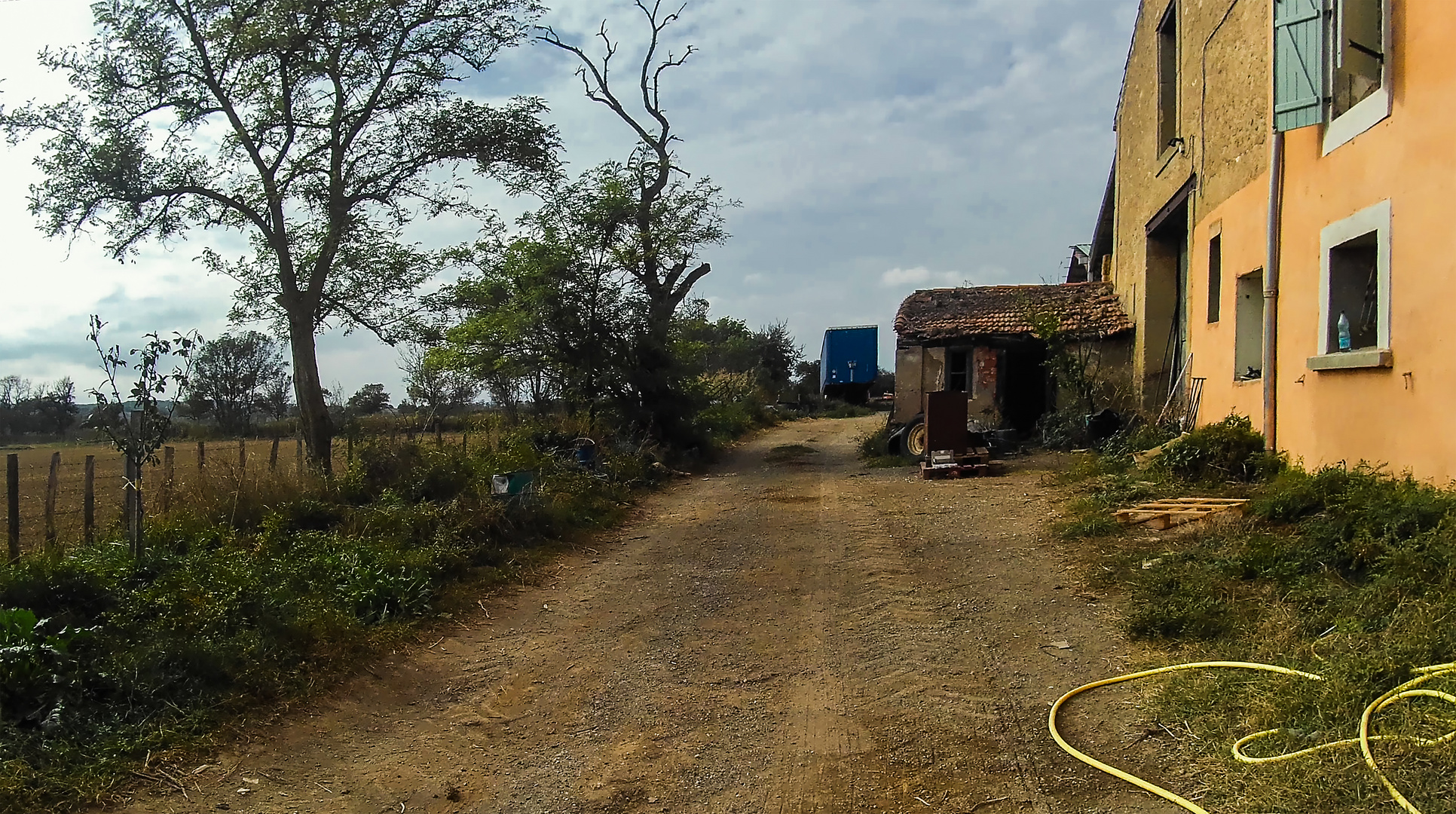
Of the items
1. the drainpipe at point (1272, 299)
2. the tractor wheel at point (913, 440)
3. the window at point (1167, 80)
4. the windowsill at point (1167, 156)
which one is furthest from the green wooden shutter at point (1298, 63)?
the tractor wheel at point (913, 440)

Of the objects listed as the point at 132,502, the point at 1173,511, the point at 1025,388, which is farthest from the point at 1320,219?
the point at 1025,388

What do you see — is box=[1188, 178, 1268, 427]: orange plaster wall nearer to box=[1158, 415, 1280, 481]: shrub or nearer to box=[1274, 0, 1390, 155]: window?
box=[1158, 415, 1280, 481]: shrub

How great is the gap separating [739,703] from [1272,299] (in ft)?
25.1

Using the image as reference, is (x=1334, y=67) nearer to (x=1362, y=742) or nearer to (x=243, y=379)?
(x=1362, y=742)

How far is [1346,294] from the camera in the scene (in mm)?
8328

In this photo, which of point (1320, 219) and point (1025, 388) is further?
point (1025, 388)

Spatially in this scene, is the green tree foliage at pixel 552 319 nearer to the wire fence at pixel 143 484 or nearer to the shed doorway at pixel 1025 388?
the wire fence at pixel 143 484

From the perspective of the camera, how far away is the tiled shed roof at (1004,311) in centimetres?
1764

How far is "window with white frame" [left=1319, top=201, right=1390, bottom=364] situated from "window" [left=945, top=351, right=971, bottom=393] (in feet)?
32.5

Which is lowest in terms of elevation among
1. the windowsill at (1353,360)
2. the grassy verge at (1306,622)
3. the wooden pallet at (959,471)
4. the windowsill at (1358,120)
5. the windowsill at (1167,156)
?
the grassy verge at (1306,622)

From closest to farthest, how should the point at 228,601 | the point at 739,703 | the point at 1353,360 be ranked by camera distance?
the point at 739,703
the point at 228,601
the point at 1353,360

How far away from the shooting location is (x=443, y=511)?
9.31m

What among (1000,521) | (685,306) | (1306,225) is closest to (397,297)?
(685,306)

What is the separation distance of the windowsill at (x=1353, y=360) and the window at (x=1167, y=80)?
7.89m
